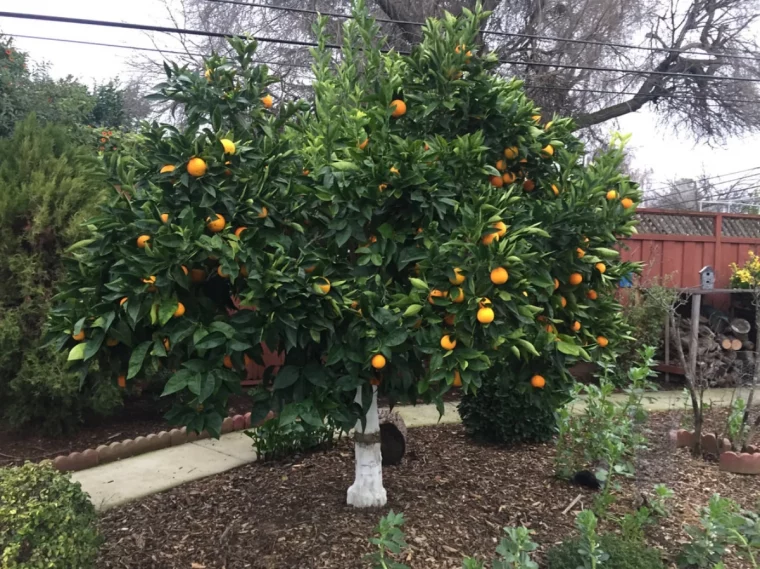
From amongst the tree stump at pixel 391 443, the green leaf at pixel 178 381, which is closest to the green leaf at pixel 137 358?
the green leaf at pixel 178 381

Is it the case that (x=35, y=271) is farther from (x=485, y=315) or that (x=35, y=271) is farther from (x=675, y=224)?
(x=675, y=224)

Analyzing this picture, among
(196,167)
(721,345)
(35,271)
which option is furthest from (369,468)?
(721,345)

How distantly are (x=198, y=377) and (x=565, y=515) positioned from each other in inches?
93.9

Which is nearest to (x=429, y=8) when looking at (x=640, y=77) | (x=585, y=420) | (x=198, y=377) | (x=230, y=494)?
(x=640, y=77)

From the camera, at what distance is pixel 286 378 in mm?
2611

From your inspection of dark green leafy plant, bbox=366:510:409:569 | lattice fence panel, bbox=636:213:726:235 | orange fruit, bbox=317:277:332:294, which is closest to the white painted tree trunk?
dark green leafy plant, bbox=366:510:409:569

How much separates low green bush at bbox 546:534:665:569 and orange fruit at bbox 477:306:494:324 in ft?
4.33

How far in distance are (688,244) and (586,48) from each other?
14.1 feet

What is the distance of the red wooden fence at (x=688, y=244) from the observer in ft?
28.6

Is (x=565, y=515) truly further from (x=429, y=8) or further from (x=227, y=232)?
(x=429, y=8)

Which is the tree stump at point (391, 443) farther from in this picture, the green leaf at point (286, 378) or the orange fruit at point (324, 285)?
the orange fruit at point (324, 285)

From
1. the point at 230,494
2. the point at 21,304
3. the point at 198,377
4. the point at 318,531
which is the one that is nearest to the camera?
the point at 198,377

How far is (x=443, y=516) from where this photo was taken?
3.47 m

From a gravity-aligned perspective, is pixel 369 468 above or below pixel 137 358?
below
